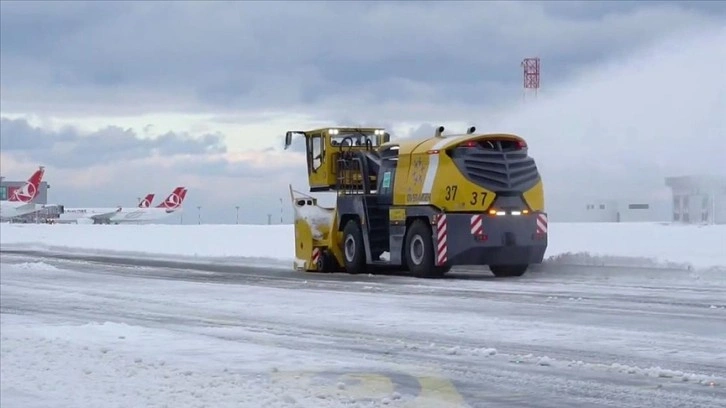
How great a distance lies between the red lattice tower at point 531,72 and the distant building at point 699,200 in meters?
6.46

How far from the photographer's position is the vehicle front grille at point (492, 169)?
72.0ft

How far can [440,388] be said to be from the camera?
879 cm

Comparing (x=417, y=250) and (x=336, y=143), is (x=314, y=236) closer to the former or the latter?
(x=336, y=143)

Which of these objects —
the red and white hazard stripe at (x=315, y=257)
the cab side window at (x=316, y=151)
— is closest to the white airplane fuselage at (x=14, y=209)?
the cab side window at (x=316, y=151)

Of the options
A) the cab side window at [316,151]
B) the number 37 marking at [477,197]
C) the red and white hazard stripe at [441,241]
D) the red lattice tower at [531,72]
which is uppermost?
the red lattice tower at [531,72]

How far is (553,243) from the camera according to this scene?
32469 mm

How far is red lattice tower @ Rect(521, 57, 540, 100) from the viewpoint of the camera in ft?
134

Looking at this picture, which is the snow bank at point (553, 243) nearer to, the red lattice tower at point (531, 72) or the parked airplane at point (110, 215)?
the red lattice tower at point (531, 72)

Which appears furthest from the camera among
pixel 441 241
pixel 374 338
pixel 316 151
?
pixel 316 151

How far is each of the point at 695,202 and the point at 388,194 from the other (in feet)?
67.7

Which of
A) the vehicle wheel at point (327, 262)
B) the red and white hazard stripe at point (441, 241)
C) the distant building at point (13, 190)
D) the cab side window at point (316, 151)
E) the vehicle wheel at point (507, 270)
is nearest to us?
the red and white hazard stripe at point (441, 241)

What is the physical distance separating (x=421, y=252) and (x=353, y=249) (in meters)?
2.49

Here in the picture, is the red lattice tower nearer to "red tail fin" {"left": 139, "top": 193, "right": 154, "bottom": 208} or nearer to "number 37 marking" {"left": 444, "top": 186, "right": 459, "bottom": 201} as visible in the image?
"number 37 marking" {"left": 444, "top": 186, "right": 459, "bottom": 201}

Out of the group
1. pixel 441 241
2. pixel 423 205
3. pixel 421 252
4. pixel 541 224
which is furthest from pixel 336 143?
pixel 541 224
